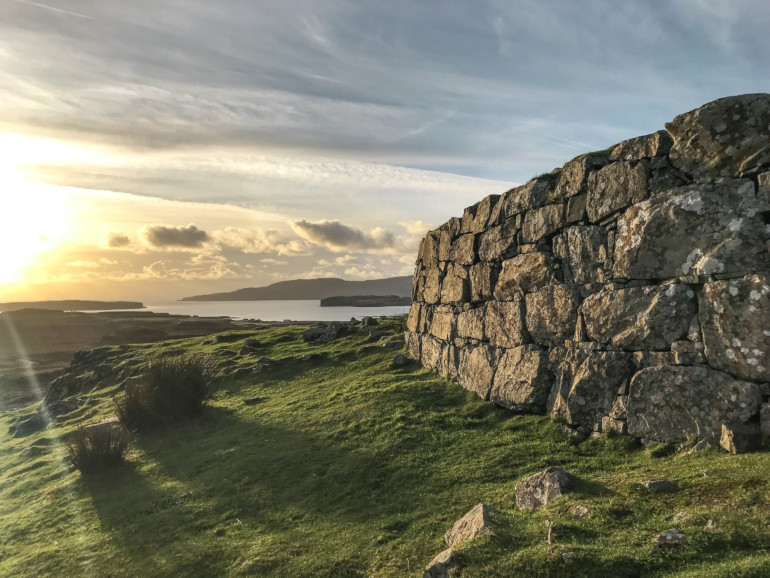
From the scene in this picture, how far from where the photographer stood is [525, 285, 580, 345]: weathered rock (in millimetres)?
12492

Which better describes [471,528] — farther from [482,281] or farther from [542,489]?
[482,281]

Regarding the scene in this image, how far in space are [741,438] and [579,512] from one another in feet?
11.5

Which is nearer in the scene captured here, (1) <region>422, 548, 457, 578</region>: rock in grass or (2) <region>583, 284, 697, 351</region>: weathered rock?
(1) <region>422, 548, 457, 578</region>: rock in grass

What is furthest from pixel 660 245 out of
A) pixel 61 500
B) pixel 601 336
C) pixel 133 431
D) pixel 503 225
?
pixel 133 431

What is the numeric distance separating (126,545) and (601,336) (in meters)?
12.8


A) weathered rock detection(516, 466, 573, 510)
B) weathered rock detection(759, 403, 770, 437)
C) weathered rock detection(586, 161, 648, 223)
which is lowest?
weathered rock detection(516, 466, 573, 510)

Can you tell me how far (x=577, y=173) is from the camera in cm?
1248

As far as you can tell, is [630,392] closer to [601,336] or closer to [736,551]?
[601,336]

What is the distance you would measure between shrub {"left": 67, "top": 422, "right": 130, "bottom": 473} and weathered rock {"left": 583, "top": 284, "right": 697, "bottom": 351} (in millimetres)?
17711

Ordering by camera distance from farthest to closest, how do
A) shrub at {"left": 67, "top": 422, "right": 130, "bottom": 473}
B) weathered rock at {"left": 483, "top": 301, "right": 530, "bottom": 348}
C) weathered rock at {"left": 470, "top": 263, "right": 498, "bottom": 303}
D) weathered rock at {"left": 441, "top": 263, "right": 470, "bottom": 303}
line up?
weathered rock at {"left": 441, "top": 263, "right": 470, "bottom": 303}
shrub at {"left": 67, "top": 422, "right": 130, "bottom": 473}
weathered rock at {"left": 470, "top": 263, "right": 498, "bottom": 303}
weathered rock at {"left": 483, "top": 301, "right": 530, "bottom": 348}

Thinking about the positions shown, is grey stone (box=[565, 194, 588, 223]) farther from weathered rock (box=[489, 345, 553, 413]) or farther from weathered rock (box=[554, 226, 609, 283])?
weathered rock (box=[489, 345, 553, 413])

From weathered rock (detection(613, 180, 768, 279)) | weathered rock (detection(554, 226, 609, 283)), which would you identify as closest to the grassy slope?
weathered rock (detection(613, 180, 768, 279))

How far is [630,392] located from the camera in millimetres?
10523

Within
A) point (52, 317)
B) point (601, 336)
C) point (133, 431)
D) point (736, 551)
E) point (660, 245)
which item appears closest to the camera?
point (736, 551)
